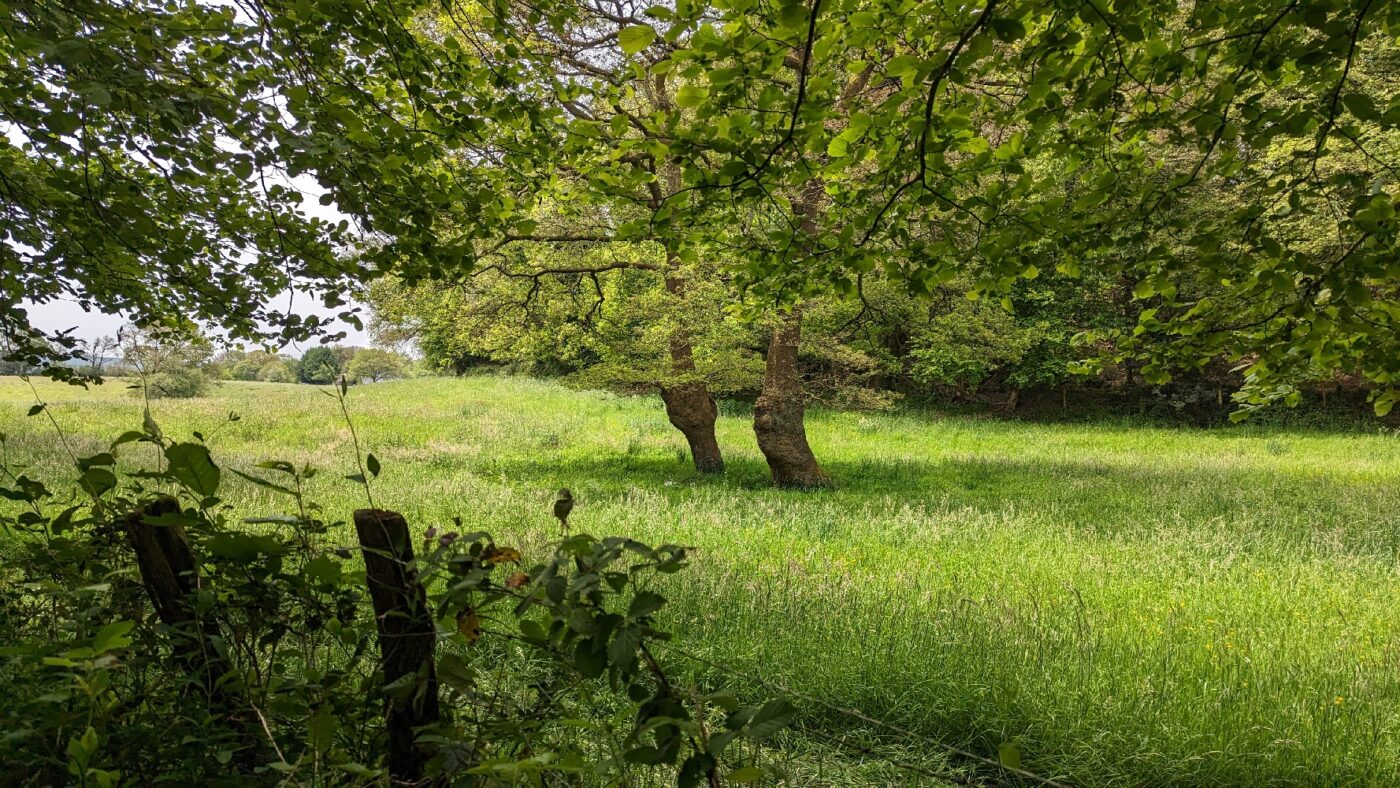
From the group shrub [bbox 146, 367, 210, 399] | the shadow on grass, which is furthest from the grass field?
shrub [bbox 146, 367, 210, 399]

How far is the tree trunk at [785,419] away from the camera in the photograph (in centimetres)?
1187

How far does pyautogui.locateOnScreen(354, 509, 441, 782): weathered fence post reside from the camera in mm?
1351

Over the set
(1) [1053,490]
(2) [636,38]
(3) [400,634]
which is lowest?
(1) [1053,490]

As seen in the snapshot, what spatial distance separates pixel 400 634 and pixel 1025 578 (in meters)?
5.97

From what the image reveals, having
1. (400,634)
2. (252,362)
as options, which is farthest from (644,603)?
(252,362)

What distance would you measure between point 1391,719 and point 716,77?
4728 mm

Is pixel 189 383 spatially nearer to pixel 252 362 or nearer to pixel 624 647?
pixel 252 362

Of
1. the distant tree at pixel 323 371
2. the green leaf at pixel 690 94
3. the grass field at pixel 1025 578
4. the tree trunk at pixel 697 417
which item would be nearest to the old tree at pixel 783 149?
the green leaf at pixel 690 94

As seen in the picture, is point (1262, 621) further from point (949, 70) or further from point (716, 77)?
point (716, 77)

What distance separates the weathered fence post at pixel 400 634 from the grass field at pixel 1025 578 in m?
2.33

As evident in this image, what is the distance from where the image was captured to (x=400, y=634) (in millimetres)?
1337

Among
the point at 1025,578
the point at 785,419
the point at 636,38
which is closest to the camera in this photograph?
the point at 636,38

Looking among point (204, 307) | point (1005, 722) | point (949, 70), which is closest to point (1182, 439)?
point (1005, 722)

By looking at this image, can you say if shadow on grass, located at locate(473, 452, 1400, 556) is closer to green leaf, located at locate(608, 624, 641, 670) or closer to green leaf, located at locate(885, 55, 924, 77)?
green leaf, located at locate(885, 55, 924, 77)
